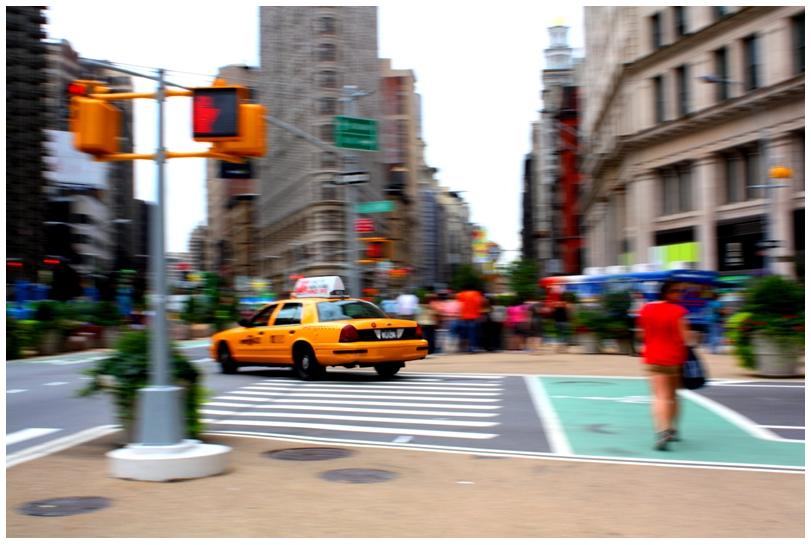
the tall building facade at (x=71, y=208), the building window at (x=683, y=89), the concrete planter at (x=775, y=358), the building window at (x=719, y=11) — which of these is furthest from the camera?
the tall building facade at (x=71, y=208)

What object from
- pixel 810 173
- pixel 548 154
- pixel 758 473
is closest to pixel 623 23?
pixel 810 173

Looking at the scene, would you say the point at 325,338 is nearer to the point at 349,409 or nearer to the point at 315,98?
the point at 349,409

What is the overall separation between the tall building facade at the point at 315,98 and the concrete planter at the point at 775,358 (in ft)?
259

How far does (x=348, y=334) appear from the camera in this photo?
17.4 meters

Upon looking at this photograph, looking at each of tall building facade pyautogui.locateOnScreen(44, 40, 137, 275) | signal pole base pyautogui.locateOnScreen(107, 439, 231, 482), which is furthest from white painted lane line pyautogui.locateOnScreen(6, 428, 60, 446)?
tall building facade pyautogui.locateOnScreen(44, 40, 137, 275)

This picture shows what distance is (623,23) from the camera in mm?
53281

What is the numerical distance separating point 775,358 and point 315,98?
288ft

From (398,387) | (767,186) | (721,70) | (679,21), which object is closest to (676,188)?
(721,70)

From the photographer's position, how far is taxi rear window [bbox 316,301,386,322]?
18.0 m

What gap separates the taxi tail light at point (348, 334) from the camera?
1741cm

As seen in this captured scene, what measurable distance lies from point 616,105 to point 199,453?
173 ft

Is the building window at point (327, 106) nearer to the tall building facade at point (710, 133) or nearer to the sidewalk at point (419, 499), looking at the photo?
the tall building facade at point (710, 133)

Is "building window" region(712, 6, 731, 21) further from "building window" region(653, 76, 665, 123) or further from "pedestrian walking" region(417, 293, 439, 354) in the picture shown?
"pedestrian walking" region(417, 293, 439, 354)

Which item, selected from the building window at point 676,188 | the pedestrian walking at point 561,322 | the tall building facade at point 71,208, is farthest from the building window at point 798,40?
the tall building facade at point 71,208
